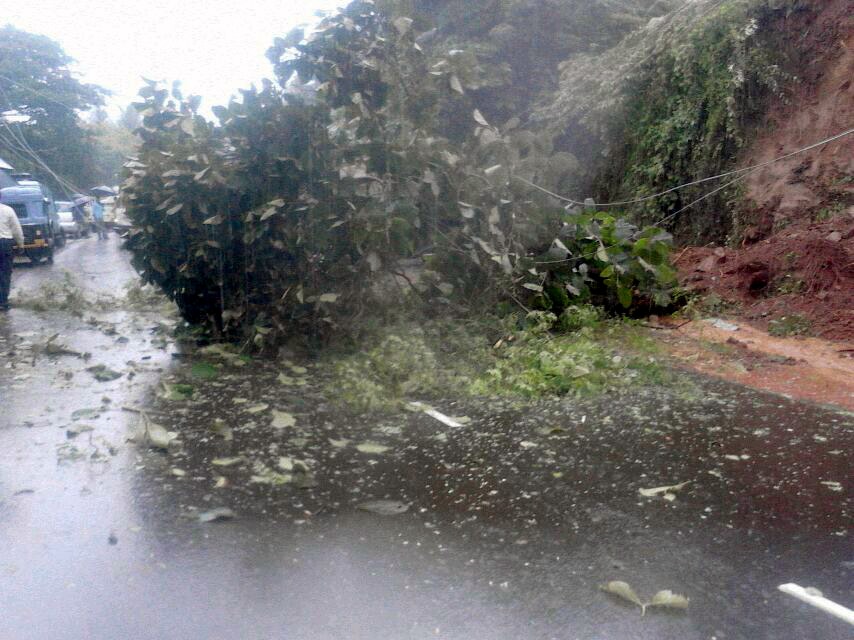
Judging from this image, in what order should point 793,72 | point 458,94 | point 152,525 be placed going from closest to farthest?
point 152,525, point 458,94, point 793,72

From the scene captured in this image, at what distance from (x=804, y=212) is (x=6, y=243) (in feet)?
40.6

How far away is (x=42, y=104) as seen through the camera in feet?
120

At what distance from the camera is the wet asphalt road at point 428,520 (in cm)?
377

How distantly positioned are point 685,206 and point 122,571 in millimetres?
12093

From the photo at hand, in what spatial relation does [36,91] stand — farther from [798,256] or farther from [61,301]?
[798,256]

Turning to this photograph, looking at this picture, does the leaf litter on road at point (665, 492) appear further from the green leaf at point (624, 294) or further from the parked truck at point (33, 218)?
the parked truck at point (33, 218)

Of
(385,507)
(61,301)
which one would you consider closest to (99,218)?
(61,301)

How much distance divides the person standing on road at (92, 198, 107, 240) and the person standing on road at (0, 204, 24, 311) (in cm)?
2344

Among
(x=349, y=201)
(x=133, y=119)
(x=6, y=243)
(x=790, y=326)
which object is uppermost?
(x=133, y=119)

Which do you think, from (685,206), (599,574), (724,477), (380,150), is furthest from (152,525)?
(685,206)

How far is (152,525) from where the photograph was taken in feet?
15.9

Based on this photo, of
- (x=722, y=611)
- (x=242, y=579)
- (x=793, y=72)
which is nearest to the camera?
(x=722, y=611)

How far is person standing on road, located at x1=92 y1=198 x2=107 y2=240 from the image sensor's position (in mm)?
35844

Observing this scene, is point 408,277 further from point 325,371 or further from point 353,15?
point 353,15
